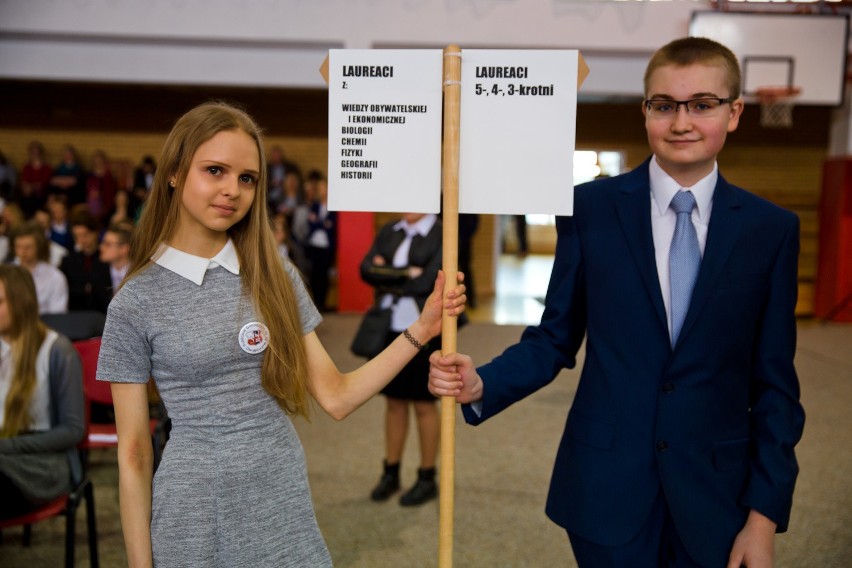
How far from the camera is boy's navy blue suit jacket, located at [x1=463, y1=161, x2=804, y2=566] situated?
169 centimetres

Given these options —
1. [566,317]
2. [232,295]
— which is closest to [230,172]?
[232,295]

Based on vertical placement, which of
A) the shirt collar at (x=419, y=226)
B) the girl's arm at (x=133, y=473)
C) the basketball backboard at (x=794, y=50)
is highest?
the basketball backboard at (x=794, y=50)

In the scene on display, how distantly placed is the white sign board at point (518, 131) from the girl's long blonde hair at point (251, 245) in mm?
504

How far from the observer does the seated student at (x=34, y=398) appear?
9.55 ft

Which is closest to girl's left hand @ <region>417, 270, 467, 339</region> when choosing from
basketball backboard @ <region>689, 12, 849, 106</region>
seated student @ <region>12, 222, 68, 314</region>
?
seated student @ <region>12, 222, 68, 314</region>

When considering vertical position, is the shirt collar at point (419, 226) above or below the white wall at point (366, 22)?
below

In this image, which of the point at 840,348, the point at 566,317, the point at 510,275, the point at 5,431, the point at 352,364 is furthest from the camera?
the point at 510,275

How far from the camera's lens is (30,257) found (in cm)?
575

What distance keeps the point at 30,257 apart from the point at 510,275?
11.4 metres

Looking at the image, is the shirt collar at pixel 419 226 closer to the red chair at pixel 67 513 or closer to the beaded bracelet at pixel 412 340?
the red chair at pixel 67 513

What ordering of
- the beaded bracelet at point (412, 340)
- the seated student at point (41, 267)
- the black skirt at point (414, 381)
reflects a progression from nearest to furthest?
the beaded bracelet at point (412, 340) → the black skirt at point (414, 381) → the seated student at point (41, 267)

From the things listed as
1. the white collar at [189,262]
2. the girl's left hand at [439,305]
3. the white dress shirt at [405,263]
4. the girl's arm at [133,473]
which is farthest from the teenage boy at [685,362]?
the white dress shirt at [405,263]

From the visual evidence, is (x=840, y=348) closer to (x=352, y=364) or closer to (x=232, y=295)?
(x=352, y=364)

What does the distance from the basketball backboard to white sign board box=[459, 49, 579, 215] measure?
9.05m
